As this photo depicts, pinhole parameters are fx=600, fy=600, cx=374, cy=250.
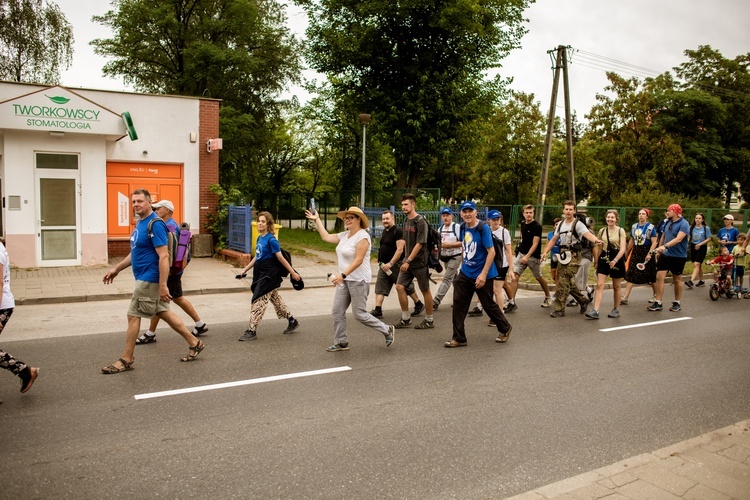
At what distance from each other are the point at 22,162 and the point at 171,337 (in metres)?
8.78

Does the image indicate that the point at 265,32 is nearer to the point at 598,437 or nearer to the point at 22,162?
the point at 22,162

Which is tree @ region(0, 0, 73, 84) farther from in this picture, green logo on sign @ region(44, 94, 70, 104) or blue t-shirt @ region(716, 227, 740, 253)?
blue t-shirt @ region(716, 227, 740, 253)

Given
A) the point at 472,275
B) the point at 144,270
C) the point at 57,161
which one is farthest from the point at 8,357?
the point at 57,161

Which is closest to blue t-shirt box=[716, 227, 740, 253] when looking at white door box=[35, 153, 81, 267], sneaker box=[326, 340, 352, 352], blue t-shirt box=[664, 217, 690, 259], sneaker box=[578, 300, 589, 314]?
blue t-shirt box=[664, 217, 690, 259]

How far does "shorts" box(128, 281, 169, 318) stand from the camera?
19.5 feet

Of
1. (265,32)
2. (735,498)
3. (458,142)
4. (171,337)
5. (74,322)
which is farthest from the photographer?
(265,32)

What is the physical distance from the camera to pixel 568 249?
9328mm

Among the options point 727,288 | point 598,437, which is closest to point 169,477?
point 598,437

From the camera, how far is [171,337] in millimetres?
7621

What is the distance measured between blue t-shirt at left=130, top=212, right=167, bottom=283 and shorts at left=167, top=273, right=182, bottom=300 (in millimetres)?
1216

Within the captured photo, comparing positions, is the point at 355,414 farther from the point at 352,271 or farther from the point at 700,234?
the point at 700,234

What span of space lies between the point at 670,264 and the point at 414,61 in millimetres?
16986

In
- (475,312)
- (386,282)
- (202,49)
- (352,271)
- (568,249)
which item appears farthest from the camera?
(202,49)

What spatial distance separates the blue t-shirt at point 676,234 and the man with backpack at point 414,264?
16.3ft
